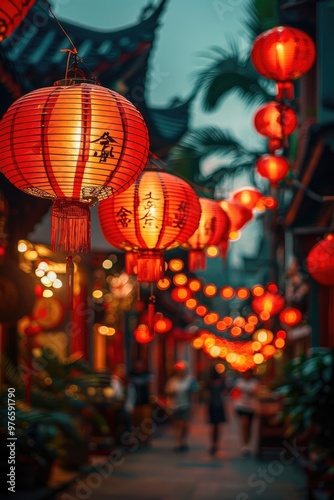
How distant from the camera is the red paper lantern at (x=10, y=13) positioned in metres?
3.82

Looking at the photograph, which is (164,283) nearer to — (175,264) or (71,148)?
(175,264)

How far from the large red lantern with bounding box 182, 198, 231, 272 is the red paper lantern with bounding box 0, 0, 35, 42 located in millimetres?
4392

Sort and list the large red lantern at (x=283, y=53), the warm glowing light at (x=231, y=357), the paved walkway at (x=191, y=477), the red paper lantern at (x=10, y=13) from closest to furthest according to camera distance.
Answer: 1. the red paper lantern at (x=10, y=13)
2. the large red lantern at (x=283, y=53)
3. the paved walkway at (x=191, y=477)
4. the warm glowing light at (x=231, y=357)

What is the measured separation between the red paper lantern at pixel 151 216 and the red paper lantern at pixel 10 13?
225 cm

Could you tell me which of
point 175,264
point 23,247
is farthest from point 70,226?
point 175,264

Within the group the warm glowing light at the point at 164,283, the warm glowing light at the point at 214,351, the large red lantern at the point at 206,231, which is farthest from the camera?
the warm glowing light at the point at 214,351

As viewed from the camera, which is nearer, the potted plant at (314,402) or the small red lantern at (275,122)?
the potted plant at (314,402)

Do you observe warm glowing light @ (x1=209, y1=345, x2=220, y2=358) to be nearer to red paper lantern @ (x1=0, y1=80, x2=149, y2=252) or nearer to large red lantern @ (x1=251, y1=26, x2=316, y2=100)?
large red lantern @ (x1=251, y1=26, x2=316, y2=100)

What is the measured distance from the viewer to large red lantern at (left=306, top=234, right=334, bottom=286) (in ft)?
32.6

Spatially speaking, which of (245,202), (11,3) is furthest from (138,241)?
(245,202)

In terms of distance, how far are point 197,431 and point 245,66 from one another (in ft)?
34.0

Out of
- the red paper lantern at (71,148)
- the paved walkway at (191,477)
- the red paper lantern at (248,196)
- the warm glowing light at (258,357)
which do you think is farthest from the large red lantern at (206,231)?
the warm glowing light at (258,357)

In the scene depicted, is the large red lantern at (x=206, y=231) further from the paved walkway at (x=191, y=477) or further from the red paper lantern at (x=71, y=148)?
the paved walkway at (x=191, y=477)

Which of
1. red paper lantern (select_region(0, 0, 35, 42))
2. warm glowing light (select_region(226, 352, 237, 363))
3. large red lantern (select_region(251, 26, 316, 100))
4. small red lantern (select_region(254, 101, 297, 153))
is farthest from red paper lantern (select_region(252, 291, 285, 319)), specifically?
warm glowing light (select_region(226, 352, 237, 363))
